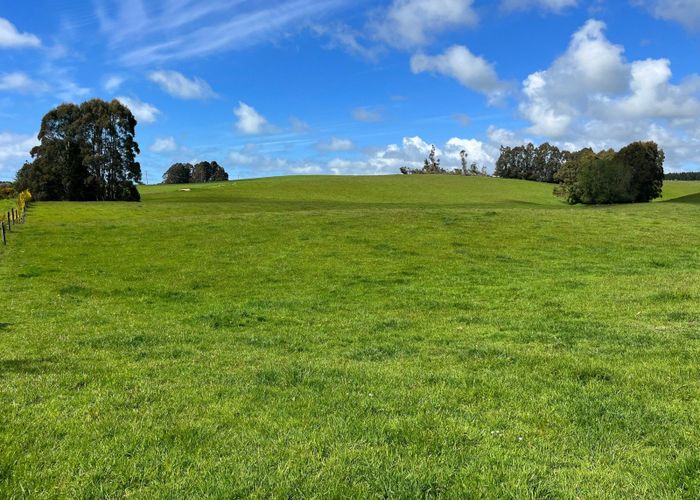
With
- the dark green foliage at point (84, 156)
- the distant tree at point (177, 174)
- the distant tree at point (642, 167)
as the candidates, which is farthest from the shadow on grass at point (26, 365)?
the distant tree at point (177, 174)

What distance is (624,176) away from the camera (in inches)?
2712

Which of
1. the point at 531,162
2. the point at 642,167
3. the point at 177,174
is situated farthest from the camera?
the point at 177,174

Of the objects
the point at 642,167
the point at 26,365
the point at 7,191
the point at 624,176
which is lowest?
the point at 26,365

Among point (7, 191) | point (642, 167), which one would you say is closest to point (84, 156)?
point (7, 191)

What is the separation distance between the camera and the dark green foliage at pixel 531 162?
15625cm

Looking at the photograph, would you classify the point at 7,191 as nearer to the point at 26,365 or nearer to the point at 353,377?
the point at 26,365

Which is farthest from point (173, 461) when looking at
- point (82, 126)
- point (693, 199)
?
point (82, 126)

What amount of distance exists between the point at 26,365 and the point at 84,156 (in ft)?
241

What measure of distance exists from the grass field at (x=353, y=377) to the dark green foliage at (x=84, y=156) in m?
55.9

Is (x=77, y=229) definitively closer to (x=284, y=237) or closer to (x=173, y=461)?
(x=284, y=237)

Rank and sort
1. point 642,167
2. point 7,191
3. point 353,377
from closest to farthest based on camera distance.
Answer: point 353,377
point 642,167
point 7,191

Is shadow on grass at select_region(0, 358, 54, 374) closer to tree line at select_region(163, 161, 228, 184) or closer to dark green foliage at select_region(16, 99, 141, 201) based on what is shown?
dark green foliage at select_region(16, 99, 141, 201)

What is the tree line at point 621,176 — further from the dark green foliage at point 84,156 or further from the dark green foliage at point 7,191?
the dark green foliage at point 7,191

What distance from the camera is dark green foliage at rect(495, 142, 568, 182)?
15625 centimetres
